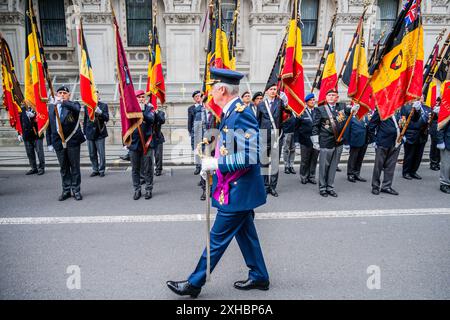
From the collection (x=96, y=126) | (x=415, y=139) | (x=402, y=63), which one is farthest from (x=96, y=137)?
(x=415, y=139)

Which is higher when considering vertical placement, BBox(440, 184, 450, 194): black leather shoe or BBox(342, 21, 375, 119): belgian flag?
BBox(342, 21, 375, 119): belgian flag

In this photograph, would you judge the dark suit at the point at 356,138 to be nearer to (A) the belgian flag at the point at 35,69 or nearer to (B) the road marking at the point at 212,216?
(B) the road marking at the point at 212,216

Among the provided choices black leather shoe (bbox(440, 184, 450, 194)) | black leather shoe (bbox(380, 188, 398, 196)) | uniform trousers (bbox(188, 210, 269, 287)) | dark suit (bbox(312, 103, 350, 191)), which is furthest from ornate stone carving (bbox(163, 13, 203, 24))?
uniform trousers (bbox(188, 210, 269, 287))

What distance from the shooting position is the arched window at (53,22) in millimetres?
14148

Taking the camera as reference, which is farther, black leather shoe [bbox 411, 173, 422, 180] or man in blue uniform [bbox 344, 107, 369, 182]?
black leather shoe [bbox 411, 173, 422, 180]

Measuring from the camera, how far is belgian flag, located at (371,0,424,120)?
5457mm

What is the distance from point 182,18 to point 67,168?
9.73 m

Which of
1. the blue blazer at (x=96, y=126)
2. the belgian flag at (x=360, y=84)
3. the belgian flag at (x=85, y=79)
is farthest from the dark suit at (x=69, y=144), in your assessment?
the belgian flag at (x=360, y=84)

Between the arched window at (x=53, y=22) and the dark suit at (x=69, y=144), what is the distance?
10.4 metres

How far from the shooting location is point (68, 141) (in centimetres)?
601

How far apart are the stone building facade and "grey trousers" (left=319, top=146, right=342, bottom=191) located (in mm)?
7947

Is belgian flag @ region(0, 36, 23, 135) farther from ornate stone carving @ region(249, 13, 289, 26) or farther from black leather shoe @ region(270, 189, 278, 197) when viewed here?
ornate stone carving @ region(249, 13, 289, 26)
